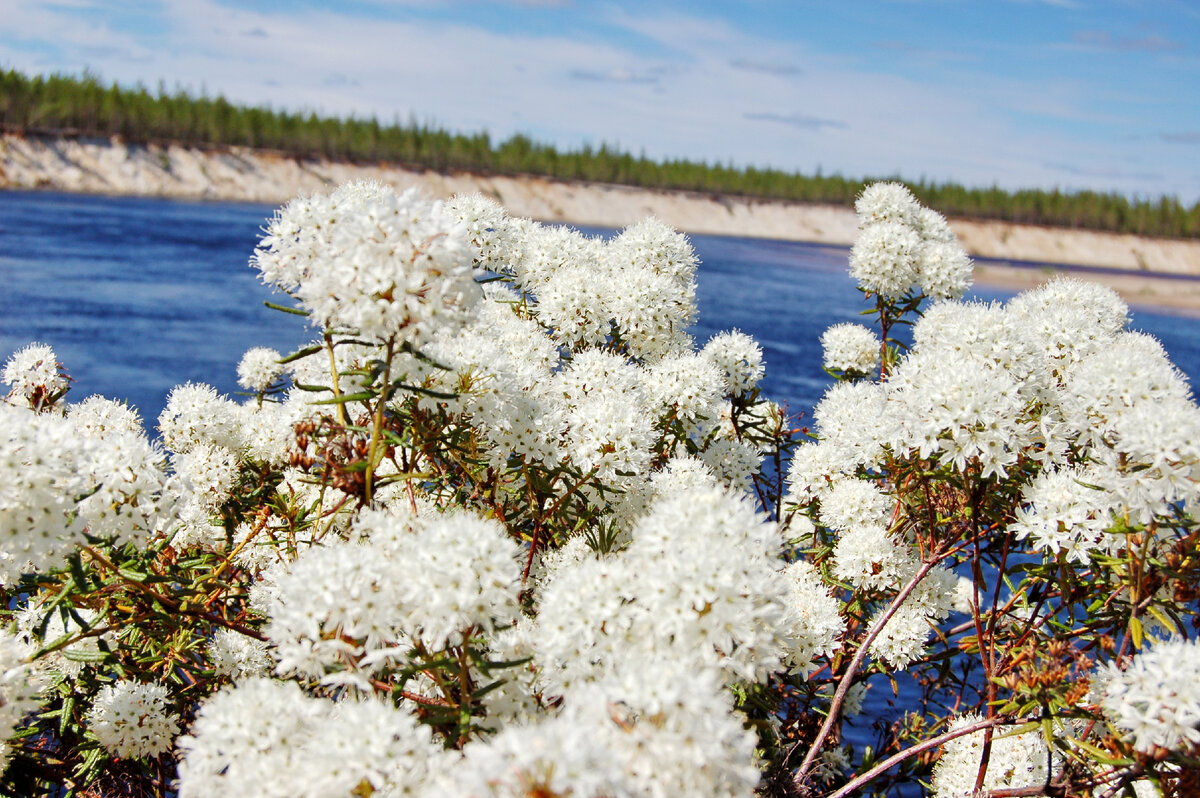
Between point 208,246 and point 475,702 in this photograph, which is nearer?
point 475,702

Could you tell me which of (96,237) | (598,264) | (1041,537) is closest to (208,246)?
(96,237)

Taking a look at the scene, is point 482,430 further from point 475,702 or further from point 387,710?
point 387,710

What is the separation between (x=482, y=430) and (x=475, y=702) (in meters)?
1.63

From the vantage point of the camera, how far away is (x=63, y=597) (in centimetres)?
351

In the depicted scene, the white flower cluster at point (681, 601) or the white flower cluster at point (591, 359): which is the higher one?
the white flower cluster at point (591, 359)

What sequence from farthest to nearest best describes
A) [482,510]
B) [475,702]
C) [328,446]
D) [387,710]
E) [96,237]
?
[96,237]
[482,510]
[328,446]
[475,702]
[387,710]

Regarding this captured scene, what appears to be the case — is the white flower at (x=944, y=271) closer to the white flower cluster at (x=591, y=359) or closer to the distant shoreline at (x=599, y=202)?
the white flower cluster at (x=591, y=359)

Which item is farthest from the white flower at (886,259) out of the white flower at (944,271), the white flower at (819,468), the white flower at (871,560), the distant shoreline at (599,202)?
the distant shoreline at (599,202)

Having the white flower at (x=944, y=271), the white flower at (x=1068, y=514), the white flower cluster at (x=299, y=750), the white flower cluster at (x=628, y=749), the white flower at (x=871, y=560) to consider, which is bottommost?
the white flower at (x=871, y=560)

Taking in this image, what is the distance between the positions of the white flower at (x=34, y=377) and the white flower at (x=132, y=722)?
8.29 feet

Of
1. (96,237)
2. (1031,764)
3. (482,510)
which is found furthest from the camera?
(96,237)

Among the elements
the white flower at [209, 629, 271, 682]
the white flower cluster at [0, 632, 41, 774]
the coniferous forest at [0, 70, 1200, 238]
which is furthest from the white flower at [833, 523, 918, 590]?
the coniferous forest at [0, 70, 1200, 238]

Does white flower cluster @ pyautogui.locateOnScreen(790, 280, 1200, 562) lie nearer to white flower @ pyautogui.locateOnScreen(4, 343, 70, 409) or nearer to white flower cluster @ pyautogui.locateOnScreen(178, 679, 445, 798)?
white flower cluster @ pyautogui.locateOnScreen(178, 679, 445, 798)

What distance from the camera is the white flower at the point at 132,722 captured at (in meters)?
4.30
